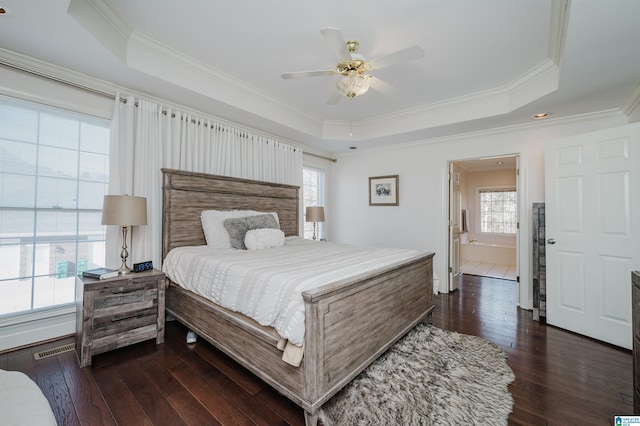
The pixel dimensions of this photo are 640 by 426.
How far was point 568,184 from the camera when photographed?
293 centimetres

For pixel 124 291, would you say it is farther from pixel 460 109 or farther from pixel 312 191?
pixel 460 109

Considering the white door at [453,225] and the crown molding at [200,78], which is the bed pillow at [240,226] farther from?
the white door at [453,225]

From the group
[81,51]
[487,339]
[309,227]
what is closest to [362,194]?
[309,227]

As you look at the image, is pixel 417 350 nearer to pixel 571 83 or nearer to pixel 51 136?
pixel 571 83

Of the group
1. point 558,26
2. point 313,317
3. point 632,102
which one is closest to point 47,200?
point 313,317

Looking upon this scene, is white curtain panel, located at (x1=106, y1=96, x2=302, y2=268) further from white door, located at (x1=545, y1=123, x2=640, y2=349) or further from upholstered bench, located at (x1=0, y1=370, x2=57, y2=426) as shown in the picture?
white door, located at (x1=545, y1=123, x2=640, y2=349)

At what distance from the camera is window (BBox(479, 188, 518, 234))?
7384mm

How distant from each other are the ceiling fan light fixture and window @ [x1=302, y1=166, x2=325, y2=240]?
2754mm

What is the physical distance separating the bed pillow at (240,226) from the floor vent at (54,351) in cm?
161

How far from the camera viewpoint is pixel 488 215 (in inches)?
305

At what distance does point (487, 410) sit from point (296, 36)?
10.4 ft

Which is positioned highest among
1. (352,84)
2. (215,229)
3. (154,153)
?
(352,84)

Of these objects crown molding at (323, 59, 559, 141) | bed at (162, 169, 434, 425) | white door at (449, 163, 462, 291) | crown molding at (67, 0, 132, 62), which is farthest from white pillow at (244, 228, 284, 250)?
white door at (449, 163, 462, 291)

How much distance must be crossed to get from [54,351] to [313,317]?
2469 mm
